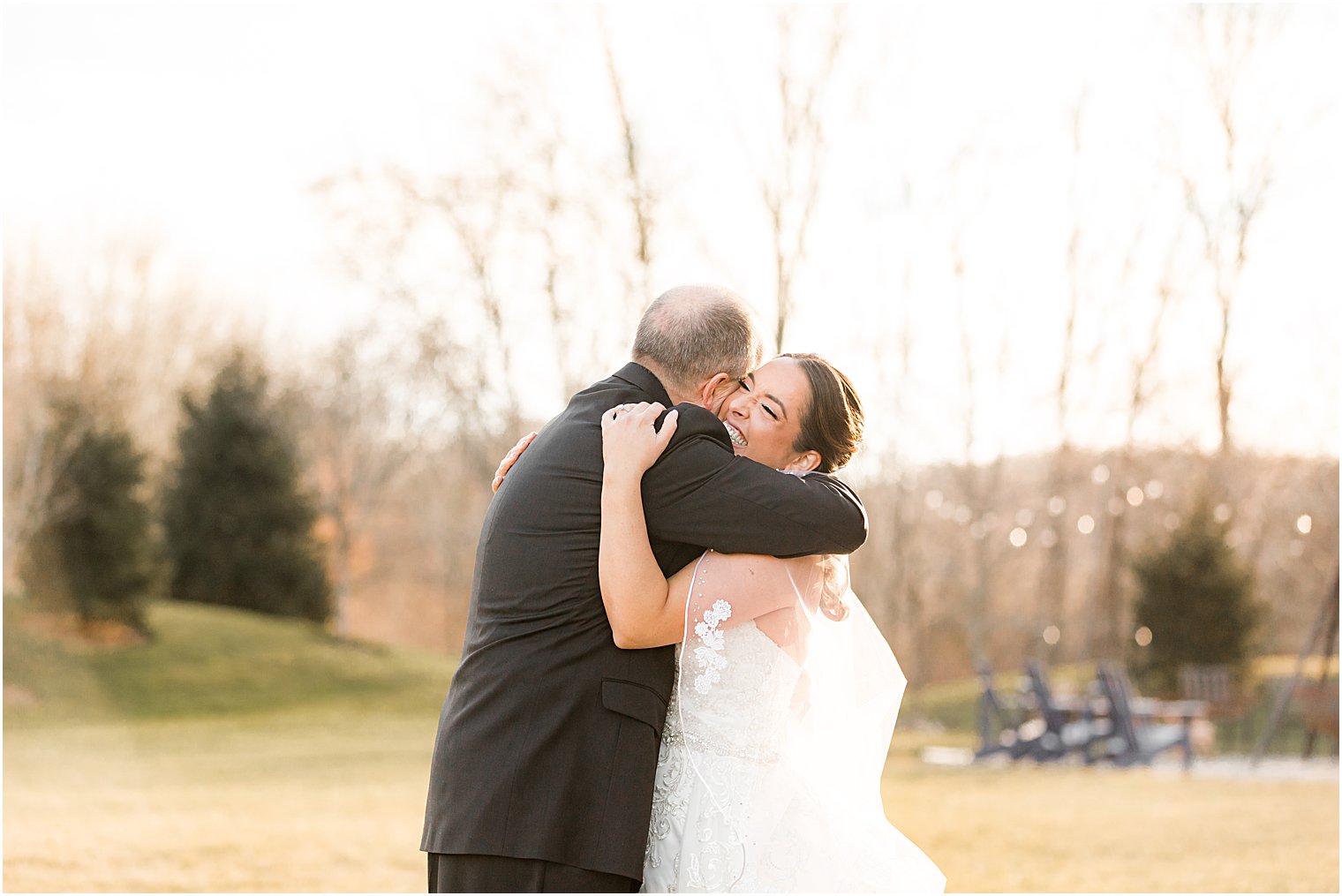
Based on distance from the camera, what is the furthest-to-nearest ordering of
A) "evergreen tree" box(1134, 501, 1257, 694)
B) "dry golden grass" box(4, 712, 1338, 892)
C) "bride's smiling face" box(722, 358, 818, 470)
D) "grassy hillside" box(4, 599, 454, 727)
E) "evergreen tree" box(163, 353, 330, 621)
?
1. "evergreen tree" box(163, 353, 330, 621)
2. "grassy hillside" box(4, 599, 454, 727)
3. "evergreen tree" box(1134, 501, 1257, 694)
4. "dry golden grass" box(4, 712, 1338, 892)
5. "bride's smiling face" box(722, 358, 818, 470)

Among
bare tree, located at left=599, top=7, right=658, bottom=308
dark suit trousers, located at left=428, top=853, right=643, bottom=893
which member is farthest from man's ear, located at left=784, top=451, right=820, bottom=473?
bare tree, located at left=599, top=7, right=658, bottom=308

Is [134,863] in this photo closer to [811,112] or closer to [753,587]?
[753,587]

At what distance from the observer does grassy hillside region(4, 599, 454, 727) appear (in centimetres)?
2180

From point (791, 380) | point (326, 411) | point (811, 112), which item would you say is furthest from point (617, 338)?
point (791, 380)

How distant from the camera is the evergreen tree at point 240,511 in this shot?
25.6m

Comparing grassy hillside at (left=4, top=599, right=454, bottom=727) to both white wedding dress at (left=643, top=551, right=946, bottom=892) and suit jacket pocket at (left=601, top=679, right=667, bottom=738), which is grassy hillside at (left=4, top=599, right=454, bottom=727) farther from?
suit jacket pocket at (left=601, top=679, right=667, bottom=738)

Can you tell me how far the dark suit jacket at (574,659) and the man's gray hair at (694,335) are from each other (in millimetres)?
235

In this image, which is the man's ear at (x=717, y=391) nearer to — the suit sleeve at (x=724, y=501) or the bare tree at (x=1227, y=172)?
the suit sleeve at (x=724, y=501)

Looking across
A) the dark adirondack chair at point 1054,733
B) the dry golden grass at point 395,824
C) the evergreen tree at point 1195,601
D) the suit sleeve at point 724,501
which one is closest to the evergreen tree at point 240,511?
the dry golden grass at point 395,824

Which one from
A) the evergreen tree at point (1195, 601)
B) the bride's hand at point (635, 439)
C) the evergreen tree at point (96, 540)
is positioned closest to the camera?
the bride's hand at point (635, 439)

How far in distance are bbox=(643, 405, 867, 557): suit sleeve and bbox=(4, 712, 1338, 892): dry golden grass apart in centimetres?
599

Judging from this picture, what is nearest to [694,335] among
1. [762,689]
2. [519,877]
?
[762,689]

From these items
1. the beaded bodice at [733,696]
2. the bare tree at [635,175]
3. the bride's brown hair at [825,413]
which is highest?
the bare tree at [635,175]

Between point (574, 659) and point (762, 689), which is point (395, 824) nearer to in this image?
point (762, 689)
